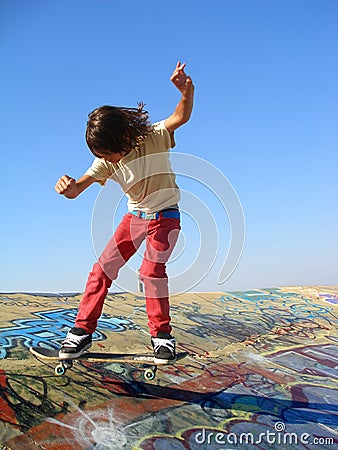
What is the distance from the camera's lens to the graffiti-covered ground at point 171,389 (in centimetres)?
411

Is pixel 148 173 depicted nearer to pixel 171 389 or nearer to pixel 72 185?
pixel 72 185

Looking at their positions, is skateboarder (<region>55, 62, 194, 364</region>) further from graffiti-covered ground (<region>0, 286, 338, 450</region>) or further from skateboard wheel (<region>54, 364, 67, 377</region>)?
graffiti-covered ground (<region>0, 286, 338, 450</region>)

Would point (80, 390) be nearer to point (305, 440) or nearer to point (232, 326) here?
point (305, 440)

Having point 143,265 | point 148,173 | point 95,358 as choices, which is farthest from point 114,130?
point 95,358

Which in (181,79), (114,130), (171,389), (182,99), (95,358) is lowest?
(171,389)

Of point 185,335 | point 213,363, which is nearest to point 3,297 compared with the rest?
point 185,335

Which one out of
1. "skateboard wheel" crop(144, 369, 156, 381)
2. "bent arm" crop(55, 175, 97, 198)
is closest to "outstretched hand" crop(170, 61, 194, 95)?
"bent arm" crop(55, 175, 97, 198)

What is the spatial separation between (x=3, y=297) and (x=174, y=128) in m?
6.99

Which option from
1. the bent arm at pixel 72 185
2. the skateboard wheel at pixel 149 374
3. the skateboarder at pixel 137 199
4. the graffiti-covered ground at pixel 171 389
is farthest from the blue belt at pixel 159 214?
the graffiti-covered ground at pixel 171 389

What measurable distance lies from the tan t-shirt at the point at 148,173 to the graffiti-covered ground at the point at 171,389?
2.23 m

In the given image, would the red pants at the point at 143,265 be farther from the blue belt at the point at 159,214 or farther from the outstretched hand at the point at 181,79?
the outstretched hand at the point at 181,79

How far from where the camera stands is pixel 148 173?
13.3 feet

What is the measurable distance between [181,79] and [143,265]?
5.98 feet

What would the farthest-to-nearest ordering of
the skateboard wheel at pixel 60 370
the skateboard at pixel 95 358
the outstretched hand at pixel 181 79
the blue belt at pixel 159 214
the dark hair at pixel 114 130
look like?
the skateboard wheel at pixel 60 370
the skateboard at pixel 95 358
the blue belt at pixel 159 214
the dark hair at pixel 114 130
the outstretched hand at pixel 181 79
